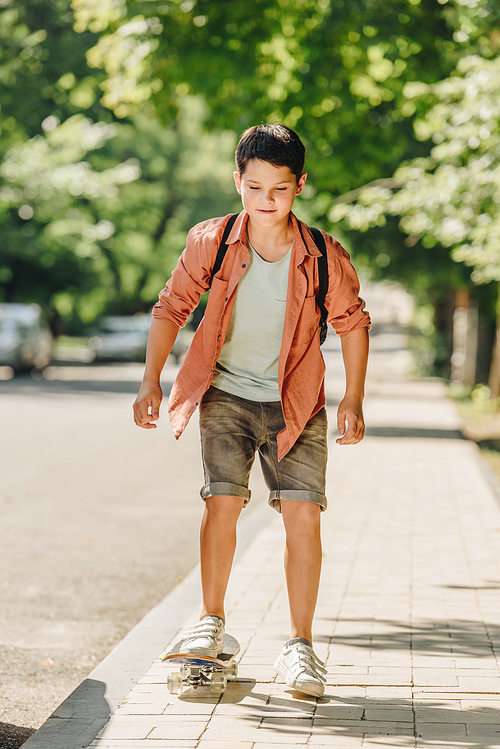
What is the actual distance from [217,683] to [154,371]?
43.2 inches

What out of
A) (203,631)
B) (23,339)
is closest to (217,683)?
(203,631)

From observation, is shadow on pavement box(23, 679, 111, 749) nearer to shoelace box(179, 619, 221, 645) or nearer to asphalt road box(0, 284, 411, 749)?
asphalt road box(0, 284, 411, 749)

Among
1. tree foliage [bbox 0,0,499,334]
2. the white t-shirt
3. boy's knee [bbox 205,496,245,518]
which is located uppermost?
tree foliage [bbox 0,0,499,334]

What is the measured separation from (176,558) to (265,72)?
5902mm

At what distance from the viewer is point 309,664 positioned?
146 inches

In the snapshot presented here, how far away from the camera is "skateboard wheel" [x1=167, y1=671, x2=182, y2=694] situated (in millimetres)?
3756

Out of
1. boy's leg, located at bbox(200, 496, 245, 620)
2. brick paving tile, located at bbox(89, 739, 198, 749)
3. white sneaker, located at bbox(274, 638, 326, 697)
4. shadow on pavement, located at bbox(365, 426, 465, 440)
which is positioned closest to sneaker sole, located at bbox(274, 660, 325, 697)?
white sneaker, located at bbox(274, 638, 326, 697)

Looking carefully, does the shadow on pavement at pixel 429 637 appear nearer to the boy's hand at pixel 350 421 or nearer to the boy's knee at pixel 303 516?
the boy's knee at pixel 303 516

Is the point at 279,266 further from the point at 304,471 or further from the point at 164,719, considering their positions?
the point at 164,719

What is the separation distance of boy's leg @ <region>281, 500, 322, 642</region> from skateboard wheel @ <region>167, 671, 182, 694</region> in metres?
0.42

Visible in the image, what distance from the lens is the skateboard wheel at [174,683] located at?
376 cm

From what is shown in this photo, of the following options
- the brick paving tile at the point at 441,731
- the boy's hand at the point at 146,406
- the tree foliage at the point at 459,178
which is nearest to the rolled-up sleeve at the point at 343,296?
the boy's hand at the point at 146,406

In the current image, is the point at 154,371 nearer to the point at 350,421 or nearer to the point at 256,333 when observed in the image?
the point at 256,333

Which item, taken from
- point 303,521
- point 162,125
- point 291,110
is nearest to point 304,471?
point 303,521
